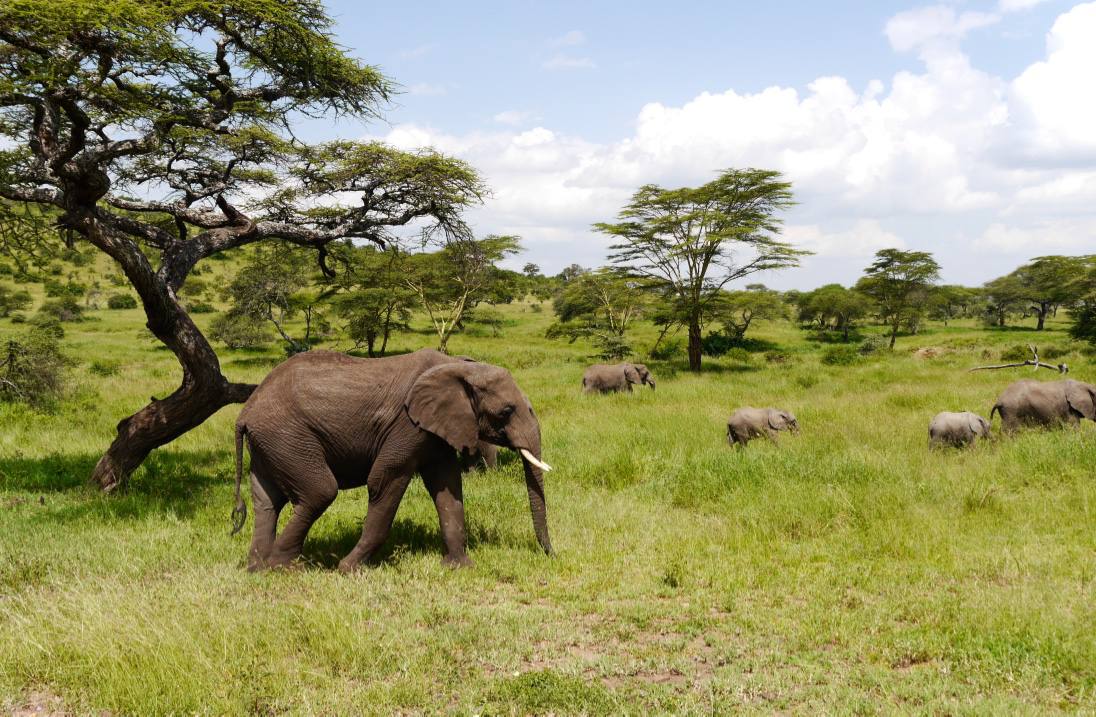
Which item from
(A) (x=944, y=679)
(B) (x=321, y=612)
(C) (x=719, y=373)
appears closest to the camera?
(A) (x=944, y=679)

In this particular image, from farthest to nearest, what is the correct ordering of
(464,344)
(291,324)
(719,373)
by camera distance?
1. (291,324)
2. (464,344)
3. (719,373)

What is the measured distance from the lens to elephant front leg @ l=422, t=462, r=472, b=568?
6.25 m

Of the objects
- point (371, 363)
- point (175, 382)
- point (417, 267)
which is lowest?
point (175, 382)

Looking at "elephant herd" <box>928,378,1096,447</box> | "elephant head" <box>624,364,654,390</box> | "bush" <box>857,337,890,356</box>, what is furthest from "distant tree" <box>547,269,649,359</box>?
"elephant herd" <box>928,378,1096,447</box>

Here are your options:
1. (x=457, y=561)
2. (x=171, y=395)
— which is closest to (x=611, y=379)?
(x=171, y=395)

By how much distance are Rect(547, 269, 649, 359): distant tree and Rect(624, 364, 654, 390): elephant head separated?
29.4 feet

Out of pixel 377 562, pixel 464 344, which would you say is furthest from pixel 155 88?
pixel 464 344

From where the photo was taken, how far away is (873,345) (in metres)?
36.5

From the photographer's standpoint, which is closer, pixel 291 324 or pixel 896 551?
pixel 896 551

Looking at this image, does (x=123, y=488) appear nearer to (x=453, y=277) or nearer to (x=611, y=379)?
(x=611, y=379)

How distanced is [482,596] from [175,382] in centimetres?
1826

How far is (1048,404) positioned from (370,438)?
11252 mm

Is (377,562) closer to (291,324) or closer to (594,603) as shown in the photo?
(594,603)

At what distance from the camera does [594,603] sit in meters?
5.50
